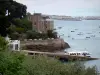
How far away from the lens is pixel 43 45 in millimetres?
46000

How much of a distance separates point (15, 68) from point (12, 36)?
106ft

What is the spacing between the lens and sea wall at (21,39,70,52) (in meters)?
43.2

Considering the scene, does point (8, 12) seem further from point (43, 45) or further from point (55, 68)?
point (55, 68)

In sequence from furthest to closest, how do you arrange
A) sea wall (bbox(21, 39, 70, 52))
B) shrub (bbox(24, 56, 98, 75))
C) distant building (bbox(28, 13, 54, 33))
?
distant building (bbox(28, 13, 54, 33)) < sea wall (bbox(21, 39, 70, 52)) < shrub (bbox(24, 56, 98, 75))

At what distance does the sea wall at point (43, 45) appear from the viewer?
43.2m

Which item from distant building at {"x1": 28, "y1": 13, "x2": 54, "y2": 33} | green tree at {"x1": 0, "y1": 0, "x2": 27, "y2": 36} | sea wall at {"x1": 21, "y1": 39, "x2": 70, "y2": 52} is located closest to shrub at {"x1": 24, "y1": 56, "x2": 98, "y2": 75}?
green tree at {"x1": 0, "y1": 0, "x2": 27, "y2": 36}

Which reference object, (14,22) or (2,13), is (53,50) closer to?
(14,22)

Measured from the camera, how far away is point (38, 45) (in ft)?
149

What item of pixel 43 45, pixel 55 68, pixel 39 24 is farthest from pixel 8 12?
pixel 55 68

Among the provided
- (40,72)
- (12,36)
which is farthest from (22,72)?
(12,36)

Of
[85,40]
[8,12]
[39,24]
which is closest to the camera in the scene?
[8,12]

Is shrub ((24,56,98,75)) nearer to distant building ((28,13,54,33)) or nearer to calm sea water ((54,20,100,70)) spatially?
calm sea water ((54,20,100,70))

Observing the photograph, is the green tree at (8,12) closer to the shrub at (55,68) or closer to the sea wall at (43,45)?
the sea wall at (43,45)

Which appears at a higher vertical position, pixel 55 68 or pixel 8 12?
pixel 8 12
